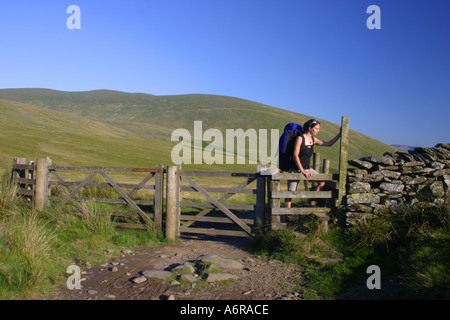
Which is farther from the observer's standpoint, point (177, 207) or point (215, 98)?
point (215, 98)

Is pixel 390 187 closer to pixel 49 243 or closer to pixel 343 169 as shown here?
pixel 343 169

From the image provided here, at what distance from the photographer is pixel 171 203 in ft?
26.6

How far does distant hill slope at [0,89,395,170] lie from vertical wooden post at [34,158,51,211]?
2597 inches

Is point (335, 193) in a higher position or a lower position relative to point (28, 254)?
higher

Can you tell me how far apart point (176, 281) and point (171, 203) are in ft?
9.50

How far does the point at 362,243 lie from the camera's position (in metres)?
6.59

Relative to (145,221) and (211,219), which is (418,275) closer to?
(211,219)

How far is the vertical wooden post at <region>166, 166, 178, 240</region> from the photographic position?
320 inches

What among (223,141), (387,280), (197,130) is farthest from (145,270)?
(197,130)

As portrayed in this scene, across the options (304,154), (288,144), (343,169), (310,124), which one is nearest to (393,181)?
(343,169)

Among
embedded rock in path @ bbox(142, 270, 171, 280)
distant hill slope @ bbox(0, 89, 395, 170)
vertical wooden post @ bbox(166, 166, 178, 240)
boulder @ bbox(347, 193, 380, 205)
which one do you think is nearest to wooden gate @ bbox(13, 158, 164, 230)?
vertical wooden post @ bbox(166, 166, 178, 240)

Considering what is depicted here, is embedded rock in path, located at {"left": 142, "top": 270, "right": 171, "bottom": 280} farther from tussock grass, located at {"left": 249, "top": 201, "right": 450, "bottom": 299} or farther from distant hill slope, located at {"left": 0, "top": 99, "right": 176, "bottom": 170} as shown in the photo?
distant hill slope, located at {"left": 0, "top": 99, "right": 176, "bottom": 170}

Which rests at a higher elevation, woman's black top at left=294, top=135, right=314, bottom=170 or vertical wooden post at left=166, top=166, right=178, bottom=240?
woman's black top at left=294, top=135, right=314, bottom=170
